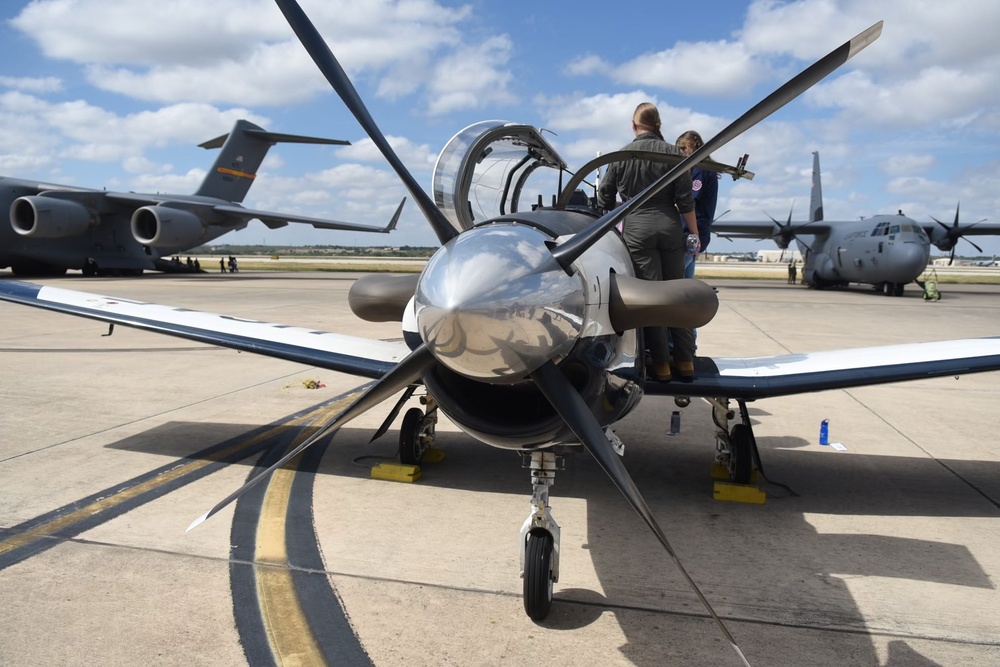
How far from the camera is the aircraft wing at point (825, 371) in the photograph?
4762mm

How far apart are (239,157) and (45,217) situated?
10.8 metres

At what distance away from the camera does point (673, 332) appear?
4629 mm

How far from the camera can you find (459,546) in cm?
416

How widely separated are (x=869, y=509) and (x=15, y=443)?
6.76 meters

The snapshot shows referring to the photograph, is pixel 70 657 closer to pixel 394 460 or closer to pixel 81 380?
pixel 394 460

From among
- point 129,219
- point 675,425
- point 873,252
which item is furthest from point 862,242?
point 129,219

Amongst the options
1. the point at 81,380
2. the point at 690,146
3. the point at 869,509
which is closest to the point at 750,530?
the point at 869,509

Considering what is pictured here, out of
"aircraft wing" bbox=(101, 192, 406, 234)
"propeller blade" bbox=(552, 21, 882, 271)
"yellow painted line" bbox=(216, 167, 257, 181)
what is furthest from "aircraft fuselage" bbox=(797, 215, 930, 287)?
"yellow painted line" bbox=(216, 167, 257, 181)

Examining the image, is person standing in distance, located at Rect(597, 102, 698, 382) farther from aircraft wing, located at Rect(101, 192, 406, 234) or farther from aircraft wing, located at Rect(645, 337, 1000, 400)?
aircraft wing, located at Rect(101, 192, 406, 234)

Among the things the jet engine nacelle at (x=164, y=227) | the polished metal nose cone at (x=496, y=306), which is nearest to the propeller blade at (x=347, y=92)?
the polished metal nose cone at (x=496, y=306)

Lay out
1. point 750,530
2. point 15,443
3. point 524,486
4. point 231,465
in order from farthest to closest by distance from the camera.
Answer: point 15,443
point 231,465
point 524,486
point 750,530

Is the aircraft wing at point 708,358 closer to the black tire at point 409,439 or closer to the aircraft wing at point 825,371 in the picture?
the aircraft wing at point 825,371

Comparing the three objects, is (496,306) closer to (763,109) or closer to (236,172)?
(763,109)

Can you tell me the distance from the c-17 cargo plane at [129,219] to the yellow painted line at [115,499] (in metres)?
26.0
